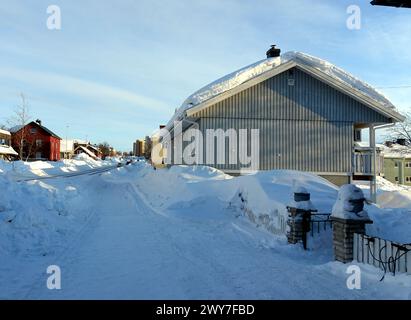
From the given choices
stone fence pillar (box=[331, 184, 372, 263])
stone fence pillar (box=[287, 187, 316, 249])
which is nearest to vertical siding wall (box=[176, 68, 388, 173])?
stone fence pillar (box=[287, 187, 316, 249])

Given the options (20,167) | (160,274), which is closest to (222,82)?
(160,274)

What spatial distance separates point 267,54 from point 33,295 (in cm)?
2191

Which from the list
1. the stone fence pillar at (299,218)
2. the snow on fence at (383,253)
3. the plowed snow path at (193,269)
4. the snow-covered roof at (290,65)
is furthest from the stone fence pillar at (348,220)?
the snow-covered roof at (290,65)

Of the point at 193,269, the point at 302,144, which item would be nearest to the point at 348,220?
the point at 193,269

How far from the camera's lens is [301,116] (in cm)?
2122

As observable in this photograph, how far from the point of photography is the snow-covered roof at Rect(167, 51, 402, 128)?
67.3 ft

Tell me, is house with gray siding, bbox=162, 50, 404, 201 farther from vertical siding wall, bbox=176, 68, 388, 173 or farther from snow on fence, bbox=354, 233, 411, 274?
snow on fence, bbox=354, 233, 411, 274

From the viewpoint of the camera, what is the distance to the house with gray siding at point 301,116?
20484 mm

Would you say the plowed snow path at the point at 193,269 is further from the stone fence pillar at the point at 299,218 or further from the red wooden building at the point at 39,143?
the red wooden building at the point at 39,143

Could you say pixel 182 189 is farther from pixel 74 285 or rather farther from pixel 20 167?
pixel 20 167

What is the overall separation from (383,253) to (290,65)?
15.6 metres

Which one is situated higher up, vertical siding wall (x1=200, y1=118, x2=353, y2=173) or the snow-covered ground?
vertical siding wall (x1=200, y1=118, x2=353, y2=173)

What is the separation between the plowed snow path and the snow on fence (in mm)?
236
